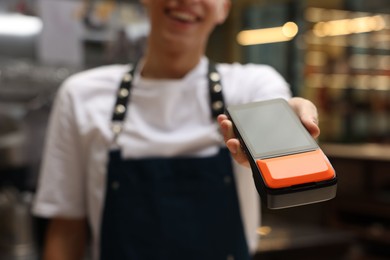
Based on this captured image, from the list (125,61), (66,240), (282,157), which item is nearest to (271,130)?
(282,157)

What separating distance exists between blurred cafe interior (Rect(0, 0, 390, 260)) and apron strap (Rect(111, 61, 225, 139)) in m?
0.23

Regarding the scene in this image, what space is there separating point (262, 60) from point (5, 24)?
4.26 feet

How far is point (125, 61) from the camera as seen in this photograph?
1941mm

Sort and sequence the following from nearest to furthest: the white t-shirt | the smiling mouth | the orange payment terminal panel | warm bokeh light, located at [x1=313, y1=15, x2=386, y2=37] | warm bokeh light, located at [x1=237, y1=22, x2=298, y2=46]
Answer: the orange payment terminal panel
the smiling mouth
the white t-shirt
warm bokeh light, located at [x1=237, y1=22, x2=298, y2=46]
warm bokeh light, located at [x1=313, y1=15, x2=386, y2=37]

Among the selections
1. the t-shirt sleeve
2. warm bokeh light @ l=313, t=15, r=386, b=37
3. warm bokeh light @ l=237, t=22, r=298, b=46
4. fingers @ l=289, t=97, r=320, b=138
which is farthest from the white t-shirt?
warm bokeh light @ l=313, t=15, r=386, b=37

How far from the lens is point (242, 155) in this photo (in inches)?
17.0

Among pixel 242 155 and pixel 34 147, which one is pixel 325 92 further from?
pixel 242 155

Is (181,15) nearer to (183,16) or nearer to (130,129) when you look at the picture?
(183,16)

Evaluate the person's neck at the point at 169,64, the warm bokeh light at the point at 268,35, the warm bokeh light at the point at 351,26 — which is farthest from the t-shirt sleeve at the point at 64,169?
the warm bokeh light at the point at 351,26

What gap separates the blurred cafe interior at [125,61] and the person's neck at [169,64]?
1.00 feet

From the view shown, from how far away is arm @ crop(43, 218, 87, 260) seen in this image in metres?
1.06

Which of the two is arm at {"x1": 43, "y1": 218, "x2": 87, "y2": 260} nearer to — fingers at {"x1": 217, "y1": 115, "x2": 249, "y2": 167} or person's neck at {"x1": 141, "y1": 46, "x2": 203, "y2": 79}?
person's neck at {"x1": 141, "y1": 46, "x2": 203, "y2": 79}

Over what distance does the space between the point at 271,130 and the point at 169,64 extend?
0.60m

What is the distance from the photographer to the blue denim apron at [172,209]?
960 mm
